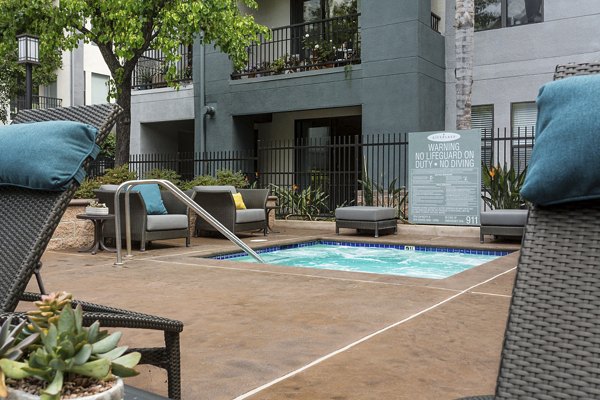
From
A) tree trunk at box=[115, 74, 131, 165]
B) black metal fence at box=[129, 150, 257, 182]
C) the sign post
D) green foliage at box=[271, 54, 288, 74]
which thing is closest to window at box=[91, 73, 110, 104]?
black metal fence at box=[129, 150, 257, 182]

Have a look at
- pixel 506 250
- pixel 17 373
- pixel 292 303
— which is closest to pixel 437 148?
pixel 506 250

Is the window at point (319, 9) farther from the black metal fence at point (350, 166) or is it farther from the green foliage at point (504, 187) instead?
the green foliage at point (504, 187)

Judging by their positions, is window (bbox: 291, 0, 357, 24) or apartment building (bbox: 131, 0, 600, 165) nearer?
apartment building (bbox: 131, 0, 600, 165)

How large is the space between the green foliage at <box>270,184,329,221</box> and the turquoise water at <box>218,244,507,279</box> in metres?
3.06

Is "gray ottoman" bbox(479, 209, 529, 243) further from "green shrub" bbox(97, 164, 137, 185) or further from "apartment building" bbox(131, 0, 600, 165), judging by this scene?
"green shrub" bbox(97, 164, 137, 185)

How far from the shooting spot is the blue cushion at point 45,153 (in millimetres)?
2197

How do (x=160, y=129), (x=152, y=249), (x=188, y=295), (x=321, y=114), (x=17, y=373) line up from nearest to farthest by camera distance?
1. (x=17, y=373)
2. (x=188, y=295)
3. (x=152, y=249)
4. (x=321, y=114)
5. (x=160, y=129)

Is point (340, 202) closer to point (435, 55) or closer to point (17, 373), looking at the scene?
point (435, 55)

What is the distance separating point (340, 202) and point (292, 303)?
29.2 ft

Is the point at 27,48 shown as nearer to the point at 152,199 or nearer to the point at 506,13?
the point at 152,199

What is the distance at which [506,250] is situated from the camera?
25.1ft

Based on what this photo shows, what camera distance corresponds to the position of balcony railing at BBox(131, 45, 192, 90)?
15453mm

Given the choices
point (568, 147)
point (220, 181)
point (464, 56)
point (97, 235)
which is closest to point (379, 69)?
point (464, 56)

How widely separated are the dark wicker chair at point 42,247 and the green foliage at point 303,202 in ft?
31.0
